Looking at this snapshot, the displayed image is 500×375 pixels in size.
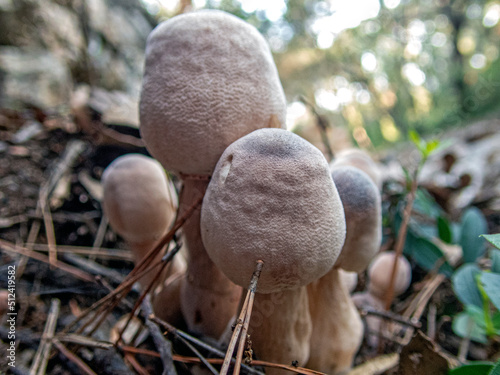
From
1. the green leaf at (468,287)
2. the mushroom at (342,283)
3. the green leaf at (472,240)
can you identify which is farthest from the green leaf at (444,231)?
the mushroom at (342,283)

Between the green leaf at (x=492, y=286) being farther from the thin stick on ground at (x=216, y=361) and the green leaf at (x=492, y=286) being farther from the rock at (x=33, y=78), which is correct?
the rock at (x=33, y=78)

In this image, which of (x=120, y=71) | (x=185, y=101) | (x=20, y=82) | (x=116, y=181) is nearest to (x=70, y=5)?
(x=120, y=71)

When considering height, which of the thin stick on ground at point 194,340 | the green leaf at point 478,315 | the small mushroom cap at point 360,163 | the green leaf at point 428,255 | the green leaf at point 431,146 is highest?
the green leaf at point 431,146

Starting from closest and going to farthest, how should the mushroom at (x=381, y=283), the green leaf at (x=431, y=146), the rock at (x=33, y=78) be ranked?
the green leaf at (x=431, y=146), the mushroom at (x=381, y=283), the rock at (x=33, y=78)

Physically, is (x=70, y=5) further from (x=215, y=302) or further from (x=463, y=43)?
(x=463, y=43)

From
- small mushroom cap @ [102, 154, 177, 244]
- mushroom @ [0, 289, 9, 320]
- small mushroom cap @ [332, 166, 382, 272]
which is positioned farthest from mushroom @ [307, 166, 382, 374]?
mushroom @ [0, 289, 9, 320]

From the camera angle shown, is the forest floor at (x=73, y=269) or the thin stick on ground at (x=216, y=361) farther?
the forest floor at (x=73, y=269)
